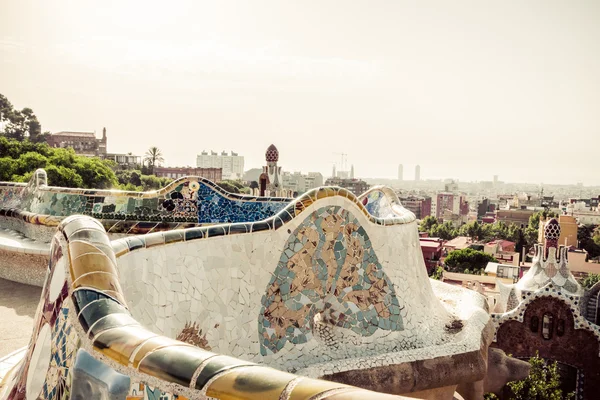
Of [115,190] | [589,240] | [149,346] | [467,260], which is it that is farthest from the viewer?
[589,240]

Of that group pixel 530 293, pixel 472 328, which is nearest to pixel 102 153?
pixel 530 293

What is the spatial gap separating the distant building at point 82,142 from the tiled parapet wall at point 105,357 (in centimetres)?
6547

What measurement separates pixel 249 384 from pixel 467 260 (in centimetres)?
3123

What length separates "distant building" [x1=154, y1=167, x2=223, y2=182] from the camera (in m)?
61.4

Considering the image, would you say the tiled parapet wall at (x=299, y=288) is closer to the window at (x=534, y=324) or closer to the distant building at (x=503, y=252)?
the window at (x=534, y=324)

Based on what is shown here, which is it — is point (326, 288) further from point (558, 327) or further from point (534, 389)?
point (558, 327)

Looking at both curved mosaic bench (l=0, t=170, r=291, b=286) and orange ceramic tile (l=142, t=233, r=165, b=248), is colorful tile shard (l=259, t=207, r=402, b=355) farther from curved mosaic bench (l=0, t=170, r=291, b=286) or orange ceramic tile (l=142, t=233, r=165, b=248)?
curved mosaic bench (l=0, t=170, r=291, b=286)

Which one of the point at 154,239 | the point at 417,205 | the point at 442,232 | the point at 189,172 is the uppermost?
the point at 189,172

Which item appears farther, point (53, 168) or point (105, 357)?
point (53, 168)

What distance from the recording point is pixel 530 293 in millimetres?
11227

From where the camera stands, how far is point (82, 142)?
2552 inches

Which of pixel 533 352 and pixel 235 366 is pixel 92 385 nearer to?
pixel 235 366

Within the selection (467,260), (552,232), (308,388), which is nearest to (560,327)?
(552,232)

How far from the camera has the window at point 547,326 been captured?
36.1ft
